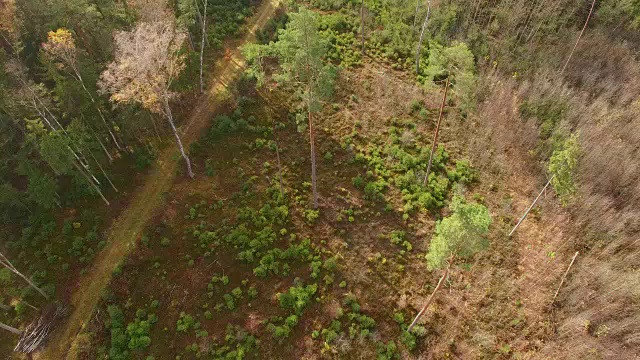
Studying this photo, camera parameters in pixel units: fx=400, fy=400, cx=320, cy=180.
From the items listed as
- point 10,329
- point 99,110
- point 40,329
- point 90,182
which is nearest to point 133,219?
point 90,182

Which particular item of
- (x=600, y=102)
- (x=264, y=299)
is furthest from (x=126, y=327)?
(x=600, y=102)

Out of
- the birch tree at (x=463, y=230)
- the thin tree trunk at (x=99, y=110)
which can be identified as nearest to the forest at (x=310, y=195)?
the birch tree at (x=463, y=230)

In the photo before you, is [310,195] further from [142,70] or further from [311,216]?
[142,70]

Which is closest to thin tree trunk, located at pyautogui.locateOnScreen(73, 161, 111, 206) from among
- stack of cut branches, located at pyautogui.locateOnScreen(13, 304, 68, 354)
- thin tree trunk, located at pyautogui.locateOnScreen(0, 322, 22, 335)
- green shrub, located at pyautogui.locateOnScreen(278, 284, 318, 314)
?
stack of cut branches, located at pyautogui.locateOnScreen(13, 304, 68, 354)

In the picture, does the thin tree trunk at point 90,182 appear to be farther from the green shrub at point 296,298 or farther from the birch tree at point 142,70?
the green shrub at point 296,298

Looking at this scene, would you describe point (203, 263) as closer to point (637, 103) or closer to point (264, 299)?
point (264, 299)

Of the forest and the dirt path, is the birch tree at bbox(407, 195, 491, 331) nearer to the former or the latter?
the forest

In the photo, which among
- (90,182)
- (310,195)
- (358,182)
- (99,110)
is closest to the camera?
(90,182)
